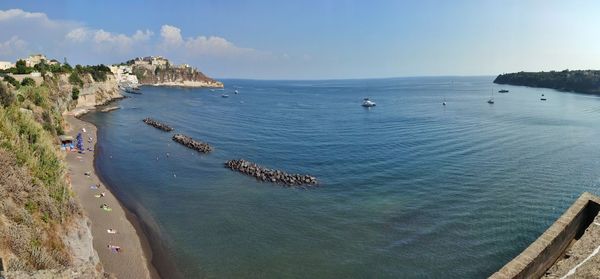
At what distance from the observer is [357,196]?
38.0 m

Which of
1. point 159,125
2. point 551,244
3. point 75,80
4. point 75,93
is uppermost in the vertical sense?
point 75,80

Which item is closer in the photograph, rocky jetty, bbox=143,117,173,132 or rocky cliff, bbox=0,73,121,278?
rocky cliff, bbox=0,73,121,278

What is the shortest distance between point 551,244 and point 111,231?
2902cm

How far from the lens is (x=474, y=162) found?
163 ft

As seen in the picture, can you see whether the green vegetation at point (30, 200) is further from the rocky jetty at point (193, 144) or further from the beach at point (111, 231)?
the rocky jetty at point (193, 144)

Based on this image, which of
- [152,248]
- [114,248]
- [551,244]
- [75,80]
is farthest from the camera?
[75,80]

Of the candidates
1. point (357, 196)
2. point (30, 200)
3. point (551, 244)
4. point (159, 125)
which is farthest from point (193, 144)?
point (551, 244)

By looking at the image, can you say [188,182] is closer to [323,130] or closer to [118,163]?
[118,163]

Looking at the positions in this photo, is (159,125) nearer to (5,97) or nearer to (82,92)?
(5,97)

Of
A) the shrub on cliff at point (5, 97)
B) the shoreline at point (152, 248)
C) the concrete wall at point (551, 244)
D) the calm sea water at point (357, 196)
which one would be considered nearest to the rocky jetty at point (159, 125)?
the calm sea water at point (357, 196)

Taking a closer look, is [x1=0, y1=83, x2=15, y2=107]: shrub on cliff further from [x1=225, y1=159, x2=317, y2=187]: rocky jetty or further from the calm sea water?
[x1=225, y1=159, x2=317, y2=187]: rocky jetty

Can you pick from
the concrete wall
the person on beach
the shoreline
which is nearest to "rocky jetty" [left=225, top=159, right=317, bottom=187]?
the shoreline

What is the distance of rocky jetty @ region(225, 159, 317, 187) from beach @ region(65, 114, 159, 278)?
14.4 m

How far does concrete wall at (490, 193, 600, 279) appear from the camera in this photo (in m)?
20.4
